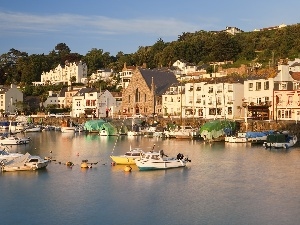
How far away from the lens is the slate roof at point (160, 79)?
316ft

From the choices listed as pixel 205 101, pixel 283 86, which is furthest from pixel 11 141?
pixel 283 86

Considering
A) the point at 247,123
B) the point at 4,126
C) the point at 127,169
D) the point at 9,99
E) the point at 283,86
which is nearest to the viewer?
the point at 127,169

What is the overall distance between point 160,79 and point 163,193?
67.1 metres

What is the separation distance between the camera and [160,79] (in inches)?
3893

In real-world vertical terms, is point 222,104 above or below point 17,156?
above

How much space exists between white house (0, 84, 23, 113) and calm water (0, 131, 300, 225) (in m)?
79.2

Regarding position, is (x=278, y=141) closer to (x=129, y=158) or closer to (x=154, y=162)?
(x=129, y=158)

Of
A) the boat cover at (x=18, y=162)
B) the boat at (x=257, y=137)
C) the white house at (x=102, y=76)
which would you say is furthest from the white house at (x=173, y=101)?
the boat cover at (x=18, y=162)

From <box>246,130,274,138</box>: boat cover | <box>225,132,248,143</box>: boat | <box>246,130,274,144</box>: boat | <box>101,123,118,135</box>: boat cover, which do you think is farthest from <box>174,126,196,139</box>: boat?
<box>101,123,118,135</box>: boat cover

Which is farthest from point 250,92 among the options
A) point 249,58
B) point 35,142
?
point 249,58

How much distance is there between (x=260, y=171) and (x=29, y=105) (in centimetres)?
9413

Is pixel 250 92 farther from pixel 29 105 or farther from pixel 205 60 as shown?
pixel 29 105

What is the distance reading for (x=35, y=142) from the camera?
67688 mm

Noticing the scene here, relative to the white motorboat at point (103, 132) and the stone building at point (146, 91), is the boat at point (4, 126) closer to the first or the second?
the stone building at point (146, 91)
